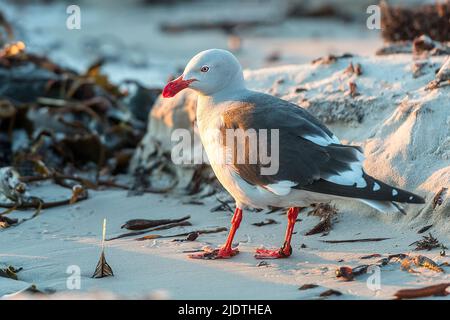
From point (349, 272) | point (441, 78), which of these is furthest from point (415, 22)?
point (349, 272)

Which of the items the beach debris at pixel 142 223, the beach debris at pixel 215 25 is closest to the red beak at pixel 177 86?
the beach debris at pixel 142 223

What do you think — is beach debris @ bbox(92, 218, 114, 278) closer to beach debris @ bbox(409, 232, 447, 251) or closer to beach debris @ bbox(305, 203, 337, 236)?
beach debris @ bbox(305, 203, 337, 236)

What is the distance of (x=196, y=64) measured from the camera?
500 cm

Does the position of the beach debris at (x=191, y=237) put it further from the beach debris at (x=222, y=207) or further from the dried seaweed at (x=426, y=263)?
the dried seaweed at (x=426, y=263)

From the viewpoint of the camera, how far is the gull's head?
4.99 m

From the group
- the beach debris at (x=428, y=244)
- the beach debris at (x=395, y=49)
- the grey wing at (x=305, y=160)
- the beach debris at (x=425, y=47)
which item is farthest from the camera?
the beach debris at (x=395, y=49)

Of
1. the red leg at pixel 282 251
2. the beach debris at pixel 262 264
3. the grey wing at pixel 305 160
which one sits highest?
the grey wing at pixel 305 160

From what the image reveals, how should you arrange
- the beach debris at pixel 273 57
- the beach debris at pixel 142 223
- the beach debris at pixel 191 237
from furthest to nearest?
the beach debris at pixel 273 57 < the beach debris at pixel 142 223 < the beach debris at pixel 191 237

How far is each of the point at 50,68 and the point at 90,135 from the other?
5.30 feet

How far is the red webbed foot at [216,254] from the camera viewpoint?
4527 mm

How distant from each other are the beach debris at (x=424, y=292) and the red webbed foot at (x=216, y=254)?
3.75ft

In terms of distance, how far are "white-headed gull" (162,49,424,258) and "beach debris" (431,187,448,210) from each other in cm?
47

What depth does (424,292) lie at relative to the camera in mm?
3711

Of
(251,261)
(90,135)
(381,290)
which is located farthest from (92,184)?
(381,290)
